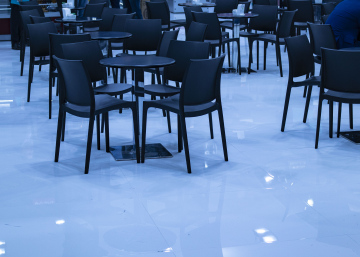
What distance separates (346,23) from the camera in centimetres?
600

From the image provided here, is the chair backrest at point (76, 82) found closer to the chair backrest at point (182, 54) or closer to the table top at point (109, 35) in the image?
the chair backrest at point (182, 54)

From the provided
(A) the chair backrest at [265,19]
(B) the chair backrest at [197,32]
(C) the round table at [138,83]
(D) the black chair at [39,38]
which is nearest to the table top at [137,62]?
(C) the round table at [138,83]

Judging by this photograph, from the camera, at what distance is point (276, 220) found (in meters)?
3.56

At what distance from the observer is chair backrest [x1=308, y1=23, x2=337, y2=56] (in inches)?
237

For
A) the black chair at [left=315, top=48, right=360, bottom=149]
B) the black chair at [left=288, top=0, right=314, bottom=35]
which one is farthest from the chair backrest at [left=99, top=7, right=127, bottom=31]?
the black chair at [left=315, top=48, right=360, bottom=149]

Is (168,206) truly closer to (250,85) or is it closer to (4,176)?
(4,176)

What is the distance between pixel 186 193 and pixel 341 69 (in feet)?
5.55

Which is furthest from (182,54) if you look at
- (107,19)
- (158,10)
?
(158,10)

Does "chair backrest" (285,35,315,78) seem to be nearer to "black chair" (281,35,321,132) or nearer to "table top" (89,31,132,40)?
"black chair" (281,35,321,132)

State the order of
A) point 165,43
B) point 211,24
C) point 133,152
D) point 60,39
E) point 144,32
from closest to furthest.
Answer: point 133,152
point 60,39
point 165,43
point 144,32
point 211,24

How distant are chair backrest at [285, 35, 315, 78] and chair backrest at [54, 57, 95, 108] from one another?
1.88 meters

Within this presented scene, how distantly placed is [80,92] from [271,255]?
1946 millimetres

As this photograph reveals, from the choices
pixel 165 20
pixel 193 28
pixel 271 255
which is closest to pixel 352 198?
pixel 271 255

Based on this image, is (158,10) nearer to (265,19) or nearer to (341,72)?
(265,19)
